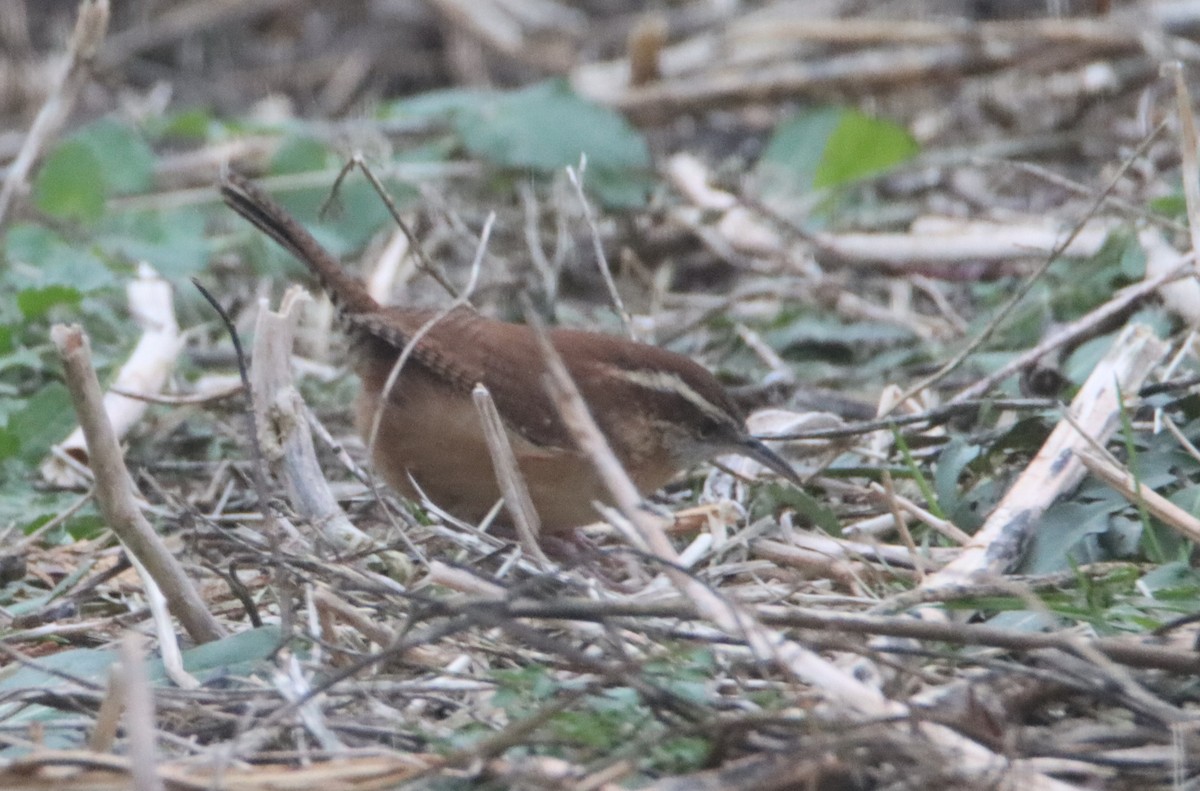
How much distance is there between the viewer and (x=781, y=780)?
8.07 feet

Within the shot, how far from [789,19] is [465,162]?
235 cm

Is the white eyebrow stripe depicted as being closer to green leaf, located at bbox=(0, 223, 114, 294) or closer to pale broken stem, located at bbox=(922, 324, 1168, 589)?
pale broken stem, located at bbox=(922, 324, 1168, 589)

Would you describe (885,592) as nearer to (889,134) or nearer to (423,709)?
(423,709)

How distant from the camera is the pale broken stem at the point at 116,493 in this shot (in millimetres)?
2826

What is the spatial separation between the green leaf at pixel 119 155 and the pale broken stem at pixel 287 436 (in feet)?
11.7

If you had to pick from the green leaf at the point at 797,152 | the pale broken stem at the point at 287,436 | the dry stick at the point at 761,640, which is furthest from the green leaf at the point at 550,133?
the dry stick at the point at 761,640

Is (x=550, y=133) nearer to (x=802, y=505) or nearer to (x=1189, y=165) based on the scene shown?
(x=802, y=505)

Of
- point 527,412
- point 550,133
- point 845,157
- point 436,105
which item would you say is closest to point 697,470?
point 527,412

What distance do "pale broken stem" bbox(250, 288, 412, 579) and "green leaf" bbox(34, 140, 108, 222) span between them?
336 cm

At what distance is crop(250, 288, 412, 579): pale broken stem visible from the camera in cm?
372

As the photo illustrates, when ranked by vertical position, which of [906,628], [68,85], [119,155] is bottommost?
[906,628]

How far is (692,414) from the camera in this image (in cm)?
430

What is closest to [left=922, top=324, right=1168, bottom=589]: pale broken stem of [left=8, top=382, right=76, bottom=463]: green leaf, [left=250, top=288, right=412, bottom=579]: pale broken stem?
[left=250, top=288, right=412, bottom=579]: pale broken stem

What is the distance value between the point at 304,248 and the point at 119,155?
3.05 m
